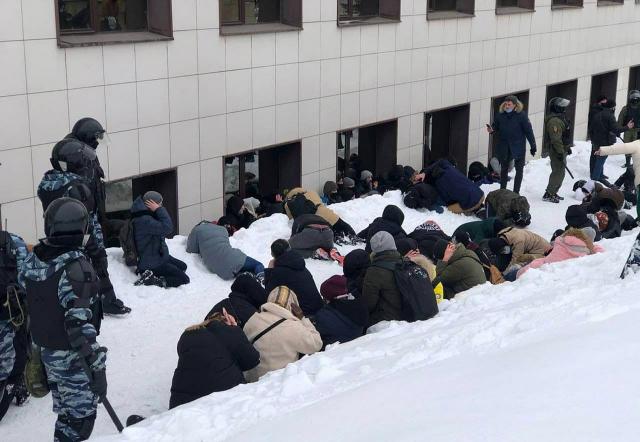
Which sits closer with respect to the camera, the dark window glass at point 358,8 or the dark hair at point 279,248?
the dark hair at point 279,248

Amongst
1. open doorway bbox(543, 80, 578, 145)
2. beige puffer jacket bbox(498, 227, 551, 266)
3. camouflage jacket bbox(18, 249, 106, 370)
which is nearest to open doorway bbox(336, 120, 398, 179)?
beige puffer jacket bbox(498, 227, 551, 266)

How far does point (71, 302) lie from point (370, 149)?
37.0ft

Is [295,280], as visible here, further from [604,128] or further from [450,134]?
[604,128]

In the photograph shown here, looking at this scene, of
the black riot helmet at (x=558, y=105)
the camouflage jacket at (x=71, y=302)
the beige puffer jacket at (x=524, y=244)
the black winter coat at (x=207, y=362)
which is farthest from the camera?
the black riot helmet at (x=558, y=105)

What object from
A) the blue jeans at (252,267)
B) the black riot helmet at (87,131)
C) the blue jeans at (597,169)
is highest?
the black riot helmet at (87,131)

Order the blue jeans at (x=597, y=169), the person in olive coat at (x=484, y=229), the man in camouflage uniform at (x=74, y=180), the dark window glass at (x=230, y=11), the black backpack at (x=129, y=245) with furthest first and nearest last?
the blue jeans at (x=597, y=169), the dark window glass at (x=230, y=11), the person in olive coat at (x=484, y=229), the black backpack at (x=129, y=245), the man in camouflage uniform at (x=74, y=180)

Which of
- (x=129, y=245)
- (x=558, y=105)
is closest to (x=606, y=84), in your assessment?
(x=558, y=105)

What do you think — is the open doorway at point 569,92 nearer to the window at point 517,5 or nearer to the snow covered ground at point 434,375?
the window at point 517,5

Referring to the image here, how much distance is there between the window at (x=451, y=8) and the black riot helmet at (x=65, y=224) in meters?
12.3

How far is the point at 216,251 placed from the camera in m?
10.7

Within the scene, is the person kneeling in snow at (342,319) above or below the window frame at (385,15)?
below

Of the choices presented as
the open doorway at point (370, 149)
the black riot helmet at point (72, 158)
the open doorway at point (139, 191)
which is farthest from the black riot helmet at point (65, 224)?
the open doorway at point (370, 149)

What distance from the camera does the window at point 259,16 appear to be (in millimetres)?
13062

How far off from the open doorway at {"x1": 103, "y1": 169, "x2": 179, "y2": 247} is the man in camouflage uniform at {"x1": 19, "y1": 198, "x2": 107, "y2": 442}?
20.1ft
